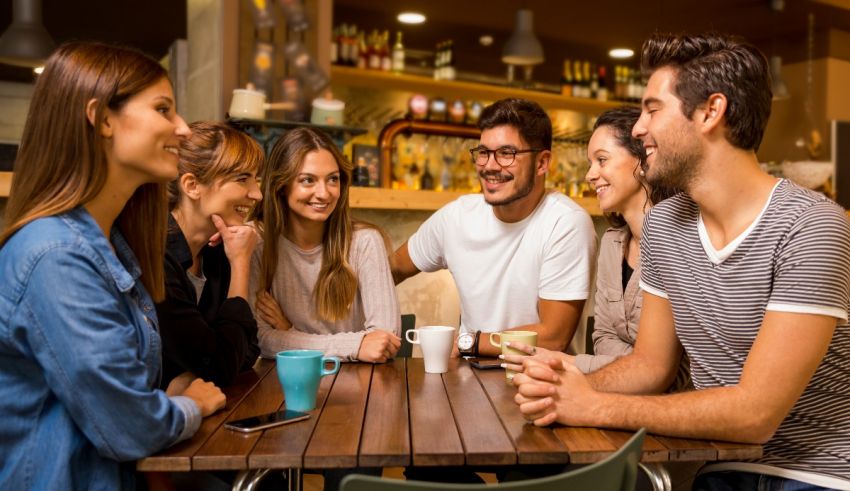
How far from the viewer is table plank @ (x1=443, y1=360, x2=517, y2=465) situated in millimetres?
1162

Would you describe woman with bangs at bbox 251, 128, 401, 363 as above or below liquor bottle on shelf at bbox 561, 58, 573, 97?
below

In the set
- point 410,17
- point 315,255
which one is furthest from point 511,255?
point 410,17

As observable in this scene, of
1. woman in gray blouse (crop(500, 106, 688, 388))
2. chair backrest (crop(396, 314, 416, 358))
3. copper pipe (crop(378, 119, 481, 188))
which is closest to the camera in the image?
woman in gray blouse (crop(500, 106, 688, 388))

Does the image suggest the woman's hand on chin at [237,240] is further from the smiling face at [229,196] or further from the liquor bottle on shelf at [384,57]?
the liquor bottle on shelf at [384,57]

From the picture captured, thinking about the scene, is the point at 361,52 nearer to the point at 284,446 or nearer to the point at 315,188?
the point at 315,188

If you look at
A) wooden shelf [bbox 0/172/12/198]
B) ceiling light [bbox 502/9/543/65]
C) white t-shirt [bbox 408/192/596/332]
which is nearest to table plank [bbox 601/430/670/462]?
white t-shirt [bbox 408/192/596/332]

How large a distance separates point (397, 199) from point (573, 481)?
8.40 ft

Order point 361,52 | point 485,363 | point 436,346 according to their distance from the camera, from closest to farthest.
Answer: point 436,346, point 485,363, point 361,52

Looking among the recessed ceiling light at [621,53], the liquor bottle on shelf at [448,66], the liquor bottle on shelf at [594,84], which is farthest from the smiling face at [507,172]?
the recessed ceiling light at [621,53]

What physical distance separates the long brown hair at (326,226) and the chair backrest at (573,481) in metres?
1.25

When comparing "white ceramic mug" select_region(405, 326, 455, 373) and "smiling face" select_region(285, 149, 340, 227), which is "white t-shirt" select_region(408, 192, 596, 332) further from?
"white ceramic mug" select_region(405, 326, 455, 373)

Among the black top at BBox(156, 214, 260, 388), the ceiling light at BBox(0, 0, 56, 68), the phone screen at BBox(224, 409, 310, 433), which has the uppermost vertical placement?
the ceiling light at BBox(0, 0, 56, 68)

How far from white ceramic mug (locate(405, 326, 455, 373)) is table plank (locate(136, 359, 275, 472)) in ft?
1.31

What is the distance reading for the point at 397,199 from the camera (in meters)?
3.42
